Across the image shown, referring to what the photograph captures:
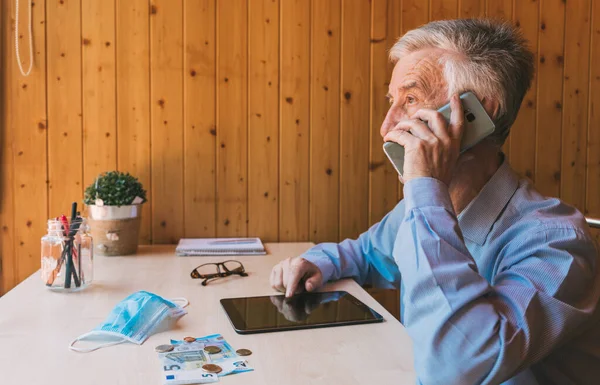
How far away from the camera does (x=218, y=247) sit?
5.84ft

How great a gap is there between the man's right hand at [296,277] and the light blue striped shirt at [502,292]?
0.48m

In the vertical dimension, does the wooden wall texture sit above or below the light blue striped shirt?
above

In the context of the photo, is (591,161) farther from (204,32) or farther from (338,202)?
(204,32)

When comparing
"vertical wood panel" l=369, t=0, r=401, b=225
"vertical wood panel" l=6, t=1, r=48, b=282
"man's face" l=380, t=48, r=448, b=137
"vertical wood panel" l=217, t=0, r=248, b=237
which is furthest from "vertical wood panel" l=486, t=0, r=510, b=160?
"vertical wood panel" l=6, t=1, r=48, b=282

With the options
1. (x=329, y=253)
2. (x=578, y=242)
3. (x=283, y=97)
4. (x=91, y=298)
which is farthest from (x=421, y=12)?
(x=91, y=298)

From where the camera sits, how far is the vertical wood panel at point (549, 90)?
2203 millimetres

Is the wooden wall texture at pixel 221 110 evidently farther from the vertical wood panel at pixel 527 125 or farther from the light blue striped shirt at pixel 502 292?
the light blue striped shirt at pixel 502 292

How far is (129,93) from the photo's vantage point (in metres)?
1.93

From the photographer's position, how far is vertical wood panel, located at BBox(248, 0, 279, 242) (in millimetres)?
1997

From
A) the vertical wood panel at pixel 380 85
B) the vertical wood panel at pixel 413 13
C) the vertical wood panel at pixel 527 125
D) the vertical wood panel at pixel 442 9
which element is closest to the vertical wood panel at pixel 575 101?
the vertical wood panel at pixel 527 125

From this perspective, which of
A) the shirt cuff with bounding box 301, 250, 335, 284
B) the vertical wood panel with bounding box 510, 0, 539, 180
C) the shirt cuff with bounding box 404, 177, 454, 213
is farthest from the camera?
the vertical wood panel with bounding box 510, 0, 539, 180

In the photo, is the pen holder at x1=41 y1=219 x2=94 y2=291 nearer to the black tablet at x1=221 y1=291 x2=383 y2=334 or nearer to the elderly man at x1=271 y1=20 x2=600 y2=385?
the black tablet at x1=221 y1=291 x2=383 y2=334

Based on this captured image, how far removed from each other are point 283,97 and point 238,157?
0.96ft

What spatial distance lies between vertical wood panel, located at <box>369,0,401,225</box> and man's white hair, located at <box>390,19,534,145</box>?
0.98 metres
